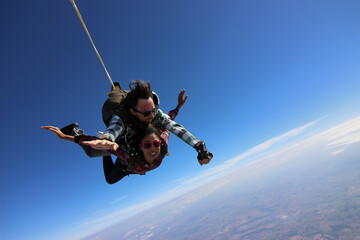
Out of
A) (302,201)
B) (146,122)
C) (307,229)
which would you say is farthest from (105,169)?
(302,201)

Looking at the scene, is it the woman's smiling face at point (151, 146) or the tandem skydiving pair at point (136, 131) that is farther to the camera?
the woman's smiling face at point (151, 146)

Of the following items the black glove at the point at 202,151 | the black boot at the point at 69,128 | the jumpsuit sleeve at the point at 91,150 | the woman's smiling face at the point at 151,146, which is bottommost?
the black glove at the point at 202,151

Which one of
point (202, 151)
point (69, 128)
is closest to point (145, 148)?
point (202, 151)

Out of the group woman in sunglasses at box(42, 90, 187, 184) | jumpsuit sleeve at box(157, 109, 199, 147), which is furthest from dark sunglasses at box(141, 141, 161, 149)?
jumpsuit sleeve at box(157, 109, 199, 147)

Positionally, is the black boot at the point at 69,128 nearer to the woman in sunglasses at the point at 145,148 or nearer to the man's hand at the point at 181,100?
the woman in sunglasses at the point at 145,148

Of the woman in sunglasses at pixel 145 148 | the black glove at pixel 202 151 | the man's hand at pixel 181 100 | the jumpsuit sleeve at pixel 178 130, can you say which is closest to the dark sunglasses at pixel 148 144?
the woman in sunglasses at pixel 145 148

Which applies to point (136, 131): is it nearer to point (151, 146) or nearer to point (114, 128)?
point (151, 146)
